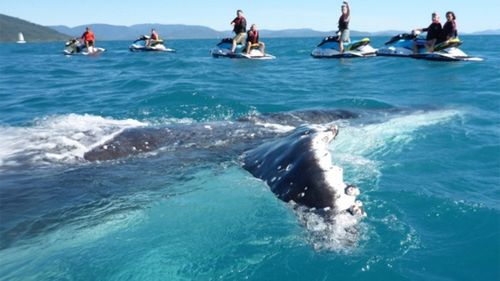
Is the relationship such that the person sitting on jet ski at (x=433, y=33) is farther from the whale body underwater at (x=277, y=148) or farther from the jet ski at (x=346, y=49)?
the whale body underwater at (x=277, y=148)

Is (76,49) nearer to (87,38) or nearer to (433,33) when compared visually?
(87,38)

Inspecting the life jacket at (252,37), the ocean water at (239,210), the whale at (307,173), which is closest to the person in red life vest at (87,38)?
the life jacket at (252,37)

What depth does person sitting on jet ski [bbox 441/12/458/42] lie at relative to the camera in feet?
87.9

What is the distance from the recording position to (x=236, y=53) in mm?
34250

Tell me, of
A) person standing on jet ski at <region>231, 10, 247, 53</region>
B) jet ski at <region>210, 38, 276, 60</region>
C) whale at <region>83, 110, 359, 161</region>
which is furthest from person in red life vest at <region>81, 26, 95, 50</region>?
whale at <region>83, 110, 359, 161</region>

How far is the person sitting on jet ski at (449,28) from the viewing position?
26797mm

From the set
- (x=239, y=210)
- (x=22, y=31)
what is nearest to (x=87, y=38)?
(x=239, y=210)

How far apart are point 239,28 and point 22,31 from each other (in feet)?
392

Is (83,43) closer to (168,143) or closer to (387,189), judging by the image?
(168,143)

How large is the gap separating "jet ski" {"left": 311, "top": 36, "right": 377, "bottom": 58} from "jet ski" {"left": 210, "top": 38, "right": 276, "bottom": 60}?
3.39m

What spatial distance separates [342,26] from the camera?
31562 millimetres

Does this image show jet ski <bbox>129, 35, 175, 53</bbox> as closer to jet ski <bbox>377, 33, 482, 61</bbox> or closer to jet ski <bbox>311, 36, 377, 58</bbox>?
jet ski <bbox>311, 36, 377, 58</bbox>

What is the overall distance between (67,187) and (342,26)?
90.4 feet

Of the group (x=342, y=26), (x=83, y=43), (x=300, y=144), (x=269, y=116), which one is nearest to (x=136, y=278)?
(x=300, y=144)
